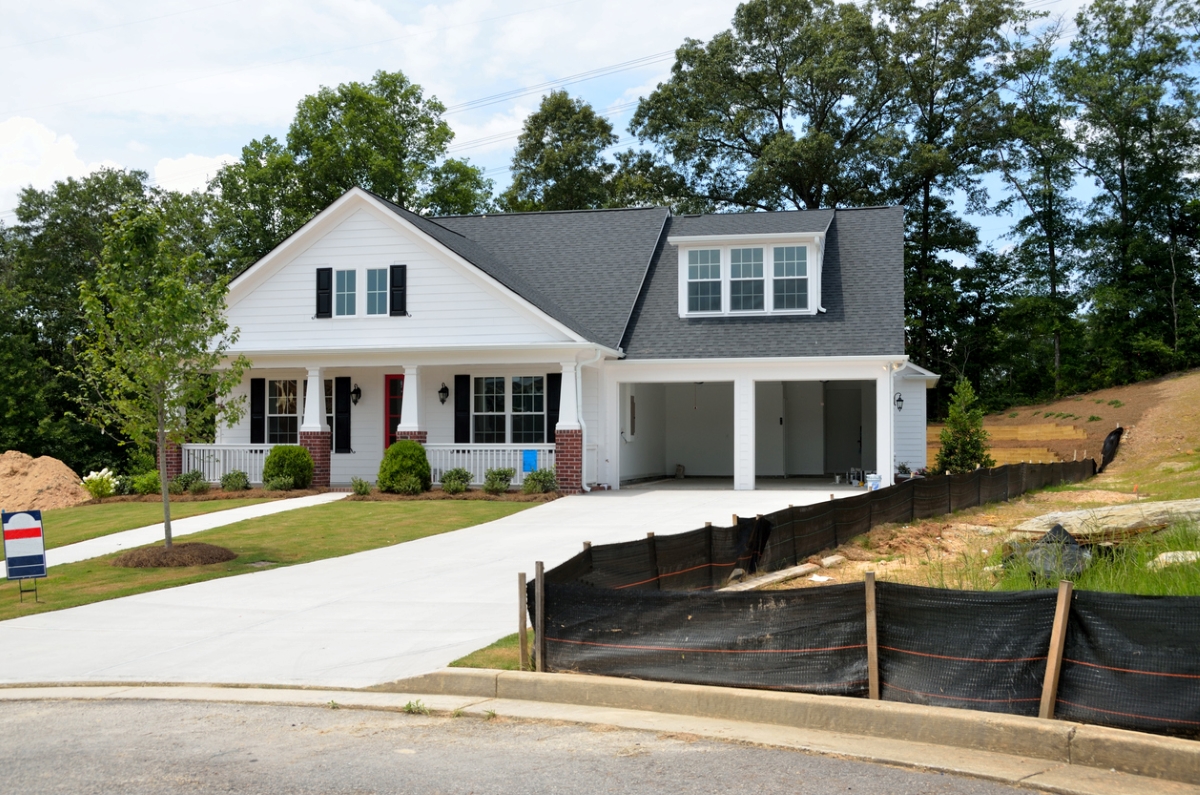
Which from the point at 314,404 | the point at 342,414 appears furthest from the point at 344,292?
the point at 342,414

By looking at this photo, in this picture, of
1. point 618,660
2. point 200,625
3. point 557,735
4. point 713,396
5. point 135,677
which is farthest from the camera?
point 713,396

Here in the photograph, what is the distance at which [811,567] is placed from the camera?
12016 millimetres

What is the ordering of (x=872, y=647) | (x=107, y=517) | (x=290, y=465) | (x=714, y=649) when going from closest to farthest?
(x=872, y=647) → (x=714, y=649) → (x=107, y=517) → (x=290, y=465)

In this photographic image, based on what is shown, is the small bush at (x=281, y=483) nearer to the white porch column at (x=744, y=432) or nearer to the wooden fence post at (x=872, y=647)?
the white porch column at (x=744, y=432)

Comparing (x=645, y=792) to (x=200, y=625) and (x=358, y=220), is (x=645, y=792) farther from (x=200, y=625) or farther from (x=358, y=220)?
(x=358, y=220)

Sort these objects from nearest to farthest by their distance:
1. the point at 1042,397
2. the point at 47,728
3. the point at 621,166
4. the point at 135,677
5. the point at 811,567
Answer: the point at 47,728 < the point at 135,677 < the point at 811,567 < the point at 1042,397 < the point at 621,166

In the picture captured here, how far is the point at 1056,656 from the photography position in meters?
6.17

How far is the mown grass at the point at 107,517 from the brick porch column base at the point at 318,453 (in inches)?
78.3

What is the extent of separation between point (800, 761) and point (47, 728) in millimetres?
4944

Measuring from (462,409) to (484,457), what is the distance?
180cm

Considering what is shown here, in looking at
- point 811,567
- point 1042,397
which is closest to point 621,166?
point 1042,397

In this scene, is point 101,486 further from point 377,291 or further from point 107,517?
point 377,291

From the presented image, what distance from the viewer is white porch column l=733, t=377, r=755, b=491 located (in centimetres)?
2317

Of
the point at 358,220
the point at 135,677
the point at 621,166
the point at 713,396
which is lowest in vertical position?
the point at 135,677
